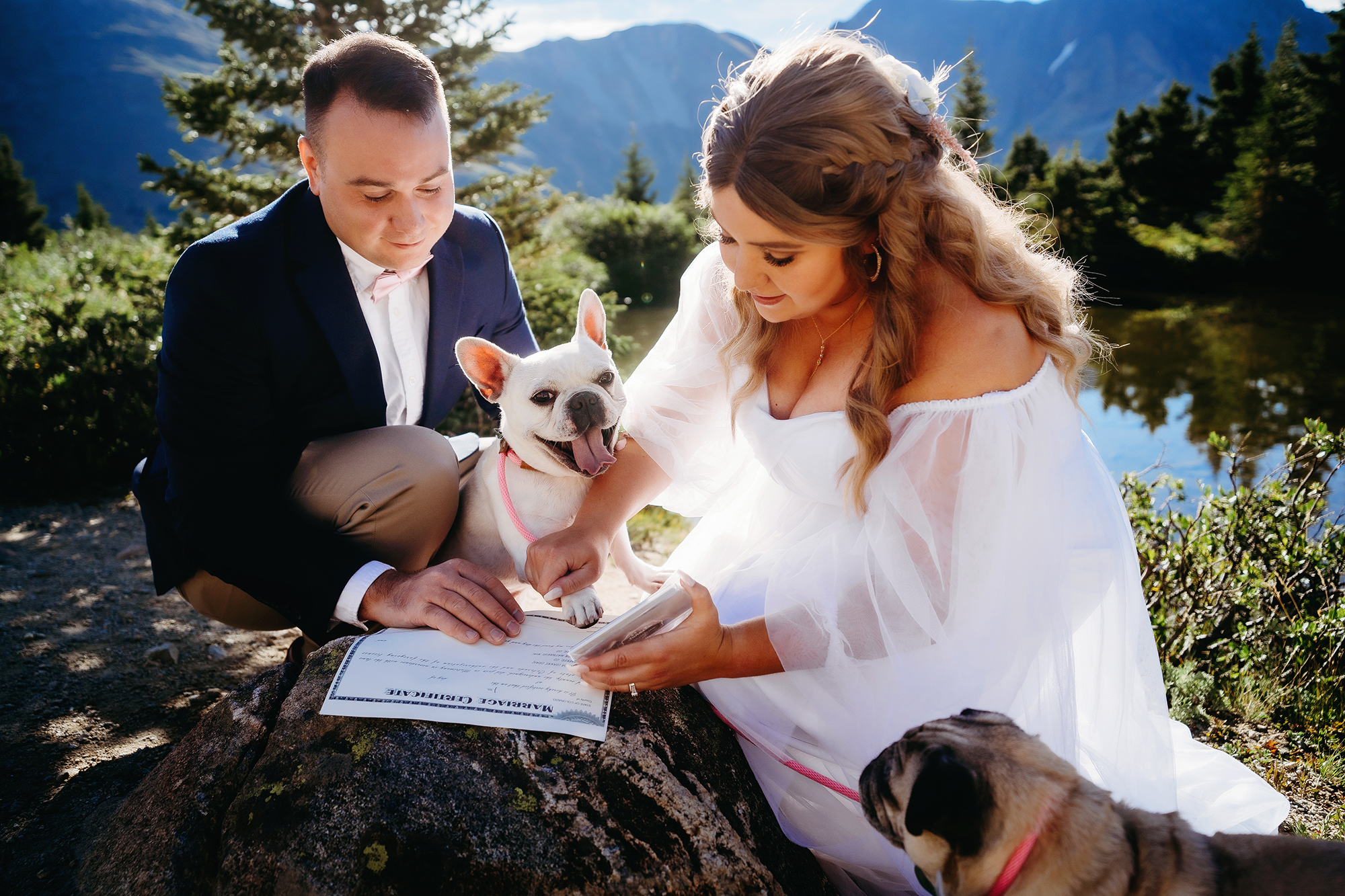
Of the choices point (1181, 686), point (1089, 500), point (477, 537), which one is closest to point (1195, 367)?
point (1181, 686)

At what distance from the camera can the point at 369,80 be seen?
229 centimetres

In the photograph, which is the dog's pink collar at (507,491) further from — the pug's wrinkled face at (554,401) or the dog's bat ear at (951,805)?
the dog's bat ear at (951,805)

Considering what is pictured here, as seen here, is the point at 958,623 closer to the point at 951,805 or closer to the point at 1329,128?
the point at 951,805

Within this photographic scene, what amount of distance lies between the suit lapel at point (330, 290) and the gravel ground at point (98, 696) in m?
1.36

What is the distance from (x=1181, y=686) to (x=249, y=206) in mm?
8586

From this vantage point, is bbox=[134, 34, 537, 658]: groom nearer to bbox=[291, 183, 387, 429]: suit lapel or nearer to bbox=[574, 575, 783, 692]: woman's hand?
bbox=[291, 183, 387, 429]: suit lapel

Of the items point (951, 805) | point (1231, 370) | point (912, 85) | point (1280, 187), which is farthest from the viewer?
point (1280, 187)

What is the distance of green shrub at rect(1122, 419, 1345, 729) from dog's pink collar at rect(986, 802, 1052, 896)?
2.07 metres

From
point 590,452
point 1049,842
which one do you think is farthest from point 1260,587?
point 590,452

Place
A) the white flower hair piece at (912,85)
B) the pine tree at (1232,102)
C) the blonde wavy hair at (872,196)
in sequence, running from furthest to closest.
→ 1. the pine tree at (1232,102)
2. the white flower hair piece at (912,85)
3. the blonde wavy hair at (872,196)

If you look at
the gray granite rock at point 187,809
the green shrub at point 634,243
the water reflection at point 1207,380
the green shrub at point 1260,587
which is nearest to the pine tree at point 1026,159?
the water reflection at point 1207,380

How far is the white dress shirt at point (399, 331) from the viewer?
2.58m

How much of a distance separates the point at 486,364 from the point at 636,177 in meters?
37.0

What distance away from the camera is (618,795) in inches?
67.2
